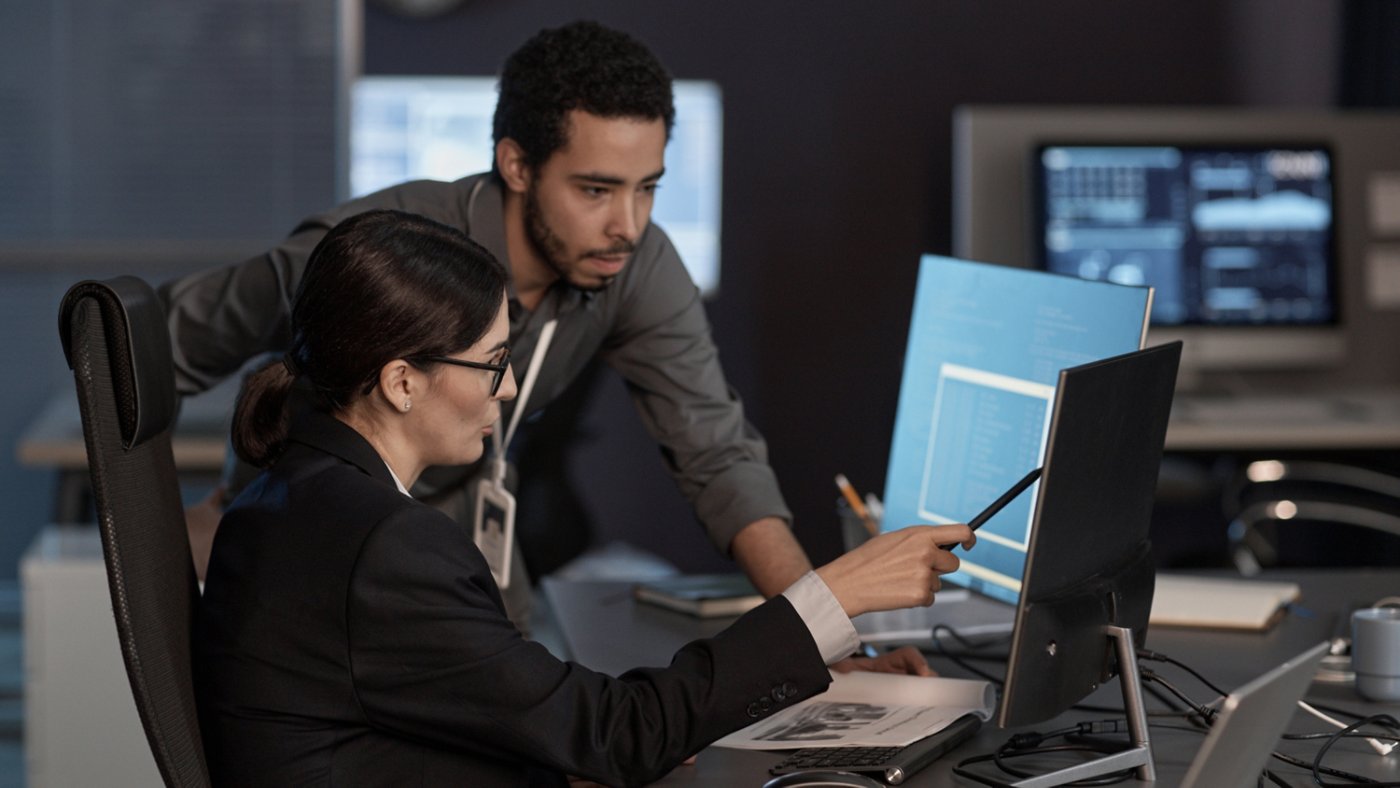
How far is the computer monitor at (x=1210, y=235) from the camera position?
384 centimetres

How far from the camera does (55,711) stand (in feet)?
8.46

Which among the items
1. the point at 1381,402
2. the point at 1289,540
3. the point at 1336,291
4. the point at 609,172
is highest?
the point at 609,172

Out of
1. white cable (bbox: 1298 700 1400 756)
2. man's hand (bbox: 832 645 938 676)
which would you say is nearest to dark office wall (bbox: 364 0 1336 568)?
man's hand (bbox: 832 645 938 676)

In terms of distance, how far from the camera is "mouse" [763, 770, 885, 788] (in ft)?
4.21

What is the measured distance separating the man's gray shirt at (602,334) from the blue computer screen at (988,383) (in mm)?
221

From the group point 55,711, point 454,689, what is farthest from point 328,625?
point 55,711

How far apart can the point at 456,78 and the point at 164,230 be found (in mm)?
925

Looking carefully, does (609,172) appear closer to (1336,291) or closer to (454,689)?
(454,689)

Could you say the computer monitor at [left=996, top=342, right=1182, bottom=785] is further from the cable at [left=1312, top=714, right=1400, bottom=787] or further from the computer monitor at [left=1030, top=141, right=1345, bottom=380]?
the computer monitor at [left=1030, top=141, right=1345, bottom=380]

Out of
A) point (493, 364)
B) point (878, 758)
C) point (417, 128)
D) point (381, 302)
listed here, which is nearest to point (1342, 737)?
point (878, 758)

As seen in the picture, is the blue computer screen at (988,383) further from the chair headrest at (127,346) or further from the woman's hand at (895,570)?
the chair headrest at (127,346)

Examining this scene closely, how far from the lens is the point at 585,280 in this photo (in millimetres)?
1916

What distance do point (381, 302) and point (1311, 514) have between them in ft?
8.47

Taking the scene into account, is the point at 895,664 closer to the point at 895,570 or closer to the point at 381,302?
the point at 895,570
